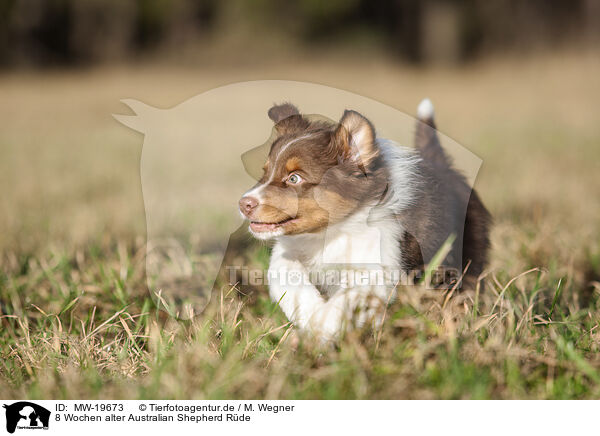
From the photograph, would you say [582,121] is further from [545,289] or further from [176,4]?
[176,4]

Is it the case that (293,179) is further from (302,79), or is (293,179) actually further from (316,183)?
(302,79)

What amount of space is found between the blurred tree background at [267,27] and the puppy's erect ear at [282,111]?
682 inches

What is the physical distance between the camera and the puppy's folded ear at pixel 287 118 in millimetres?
2832

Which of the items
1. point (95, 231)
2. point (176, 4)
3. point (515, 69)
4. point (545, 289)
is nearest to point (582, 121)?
point (515, 69)

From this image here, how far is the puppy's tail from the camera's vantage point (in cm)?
312

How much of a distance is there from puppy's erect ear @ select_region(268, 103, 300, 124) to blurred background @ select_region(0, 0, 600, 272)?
0.68 metres

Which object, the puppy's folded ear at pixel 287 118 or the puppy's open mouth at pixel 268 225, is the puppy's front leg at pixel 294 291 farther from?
the puppy's folded ear at pixel 287 118

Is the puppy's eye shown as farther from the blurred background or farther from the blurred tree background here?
the blurred tree background

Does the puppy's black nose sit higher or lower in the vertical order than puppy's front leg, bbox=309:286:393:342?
higher

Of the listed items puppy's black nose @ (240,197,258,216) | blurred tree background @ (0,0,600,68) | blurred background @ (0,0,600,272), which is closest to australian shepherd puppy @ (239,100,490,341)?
puppy's black nose @ (240,197,258,216)
